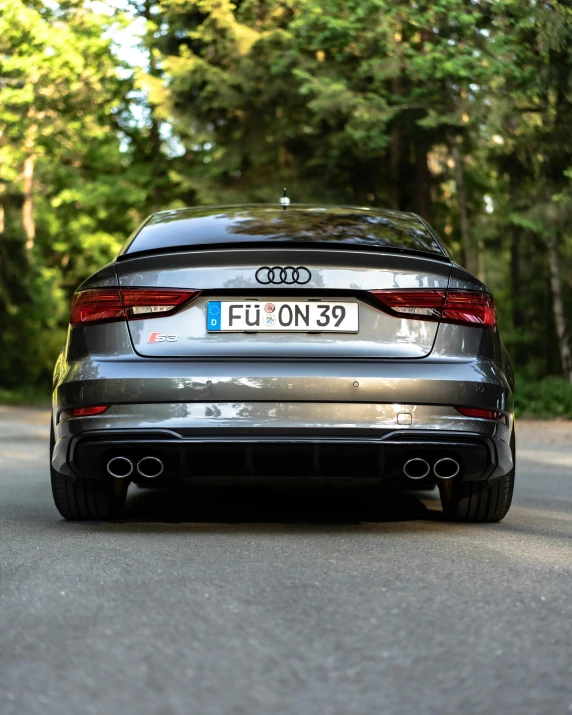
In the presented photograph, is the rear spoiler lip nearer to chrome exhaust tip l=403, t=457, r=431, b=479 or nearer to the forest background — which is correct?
chrome exhaust tip l=403, t=457, r=431, b=479

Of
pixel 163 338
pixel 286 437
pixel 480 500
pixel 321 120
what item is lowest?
pixel 480 500

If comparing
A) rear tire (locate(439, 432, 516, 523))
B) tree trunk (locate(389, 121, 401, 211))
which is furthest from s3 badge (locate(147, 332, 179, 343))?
tree trunk (locate(389, 121, 401, 211))

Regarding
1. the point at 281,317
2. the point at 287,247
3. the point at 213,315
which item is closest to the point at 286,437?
the point at 281,317

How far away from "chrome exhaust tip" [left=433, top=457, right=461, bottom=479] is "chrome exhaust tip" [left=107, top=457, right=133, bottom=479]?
139 centimetres

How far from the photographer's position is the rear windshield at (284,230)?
18.7 ft

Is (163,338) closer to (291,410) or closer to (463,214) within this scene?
(291,410)

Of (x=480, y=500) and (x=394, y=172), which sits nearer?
(x=480, y=500)

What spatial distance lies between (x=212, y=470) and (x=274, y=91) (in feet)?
64.0

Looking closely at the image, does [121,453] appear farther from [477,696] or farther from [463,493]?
[477,696]

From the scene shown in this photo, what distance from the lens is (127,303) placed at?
18.2ft

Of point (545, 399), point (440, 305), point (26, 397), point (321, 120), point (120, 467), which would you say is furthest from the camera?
point (26, 397)

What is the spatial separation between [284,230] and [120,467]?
1.37 m

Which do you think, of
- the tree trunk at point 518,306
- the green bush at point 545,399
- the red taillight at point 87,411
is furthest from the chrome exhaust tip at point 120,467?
the tree trunk at point 518,306

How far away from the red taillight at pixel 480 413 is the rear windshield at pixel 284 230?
77 cm
